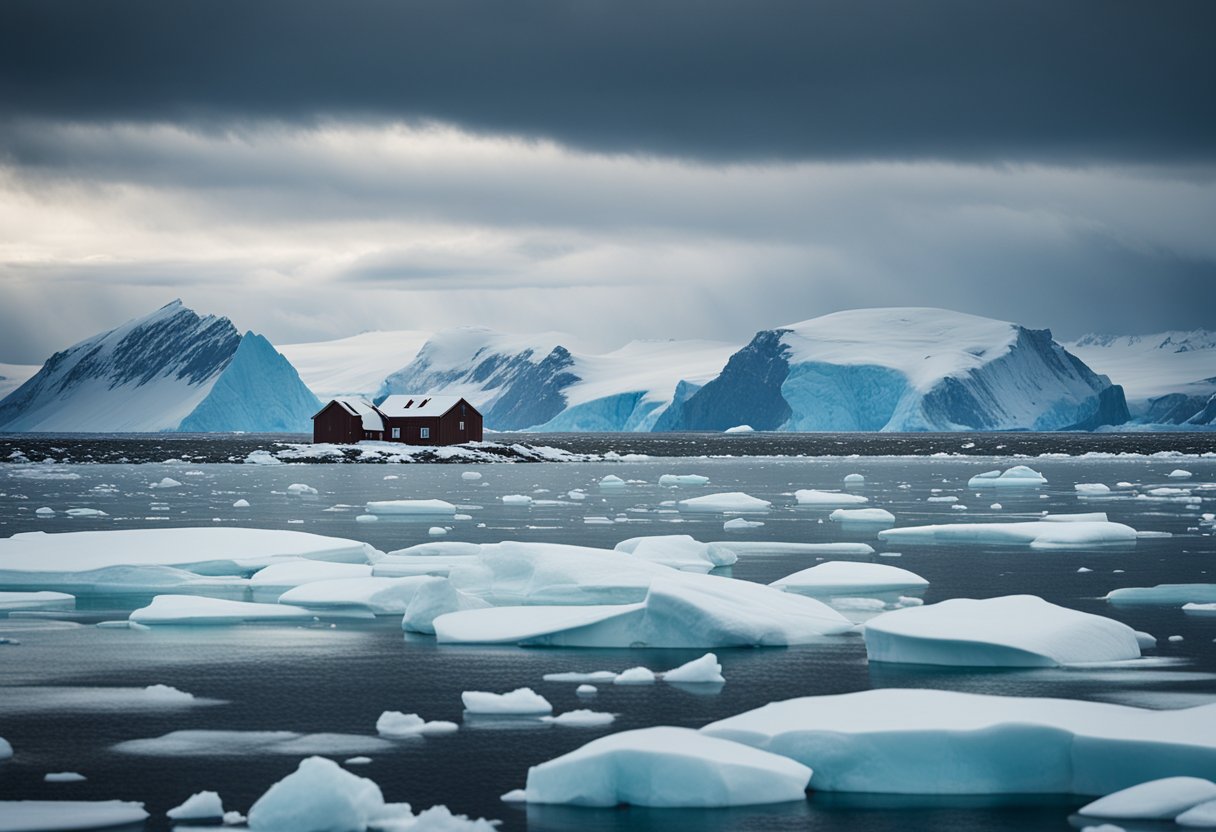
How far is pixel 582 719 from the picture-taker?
862 cm

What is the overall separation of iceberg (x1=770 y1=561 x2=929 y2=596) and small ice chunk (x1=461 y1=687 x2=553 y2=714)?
616 centimetres

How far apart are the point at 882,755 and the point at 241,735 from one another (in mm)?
3839

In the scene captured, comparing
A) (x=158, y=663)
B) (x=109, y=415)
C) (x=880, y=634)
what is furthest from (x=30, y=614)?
(x=109, y=415)

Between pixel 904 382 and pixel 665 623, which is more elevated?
pixel 904 382

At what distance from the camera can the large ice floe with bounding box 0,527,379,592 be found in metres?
15.7

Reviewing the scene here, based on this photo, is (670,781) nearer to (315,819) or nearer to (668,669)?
(315,819)

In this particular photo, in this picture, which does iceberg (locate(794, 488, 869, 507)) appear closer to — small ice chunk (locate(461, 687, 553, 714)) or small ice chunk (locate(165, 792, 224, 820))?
small ice chunk (locate(461, 687, 553, 714))

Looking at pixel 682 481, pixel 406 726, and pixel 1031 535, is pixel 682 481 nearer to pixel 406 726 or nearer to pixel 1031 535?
pixel 1031 535

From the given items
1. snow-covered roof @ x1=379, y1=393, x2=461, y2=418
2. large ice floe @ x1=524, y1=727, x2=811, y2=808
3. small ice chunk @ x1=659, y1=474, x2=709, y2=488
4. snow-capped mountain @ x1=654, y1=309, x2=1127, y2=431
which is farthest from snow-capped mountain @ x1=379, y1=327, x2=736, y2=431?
large ice floe @ x1=524, y1=727, x2=811, y2=808

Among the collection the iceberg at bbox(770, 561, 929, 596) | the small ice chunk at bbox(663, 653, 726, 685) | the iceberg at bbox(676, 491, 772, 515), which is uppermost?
the iceberg at bbox(676, 491, 772, 515)

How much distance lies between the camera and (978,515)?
2738 cm

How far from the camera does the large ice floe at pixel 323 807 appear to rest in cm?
636

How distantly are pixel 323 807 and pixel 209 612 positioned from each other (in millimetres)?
7402

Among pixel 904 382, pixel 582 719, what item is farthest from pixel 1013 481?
pixel 904 382
